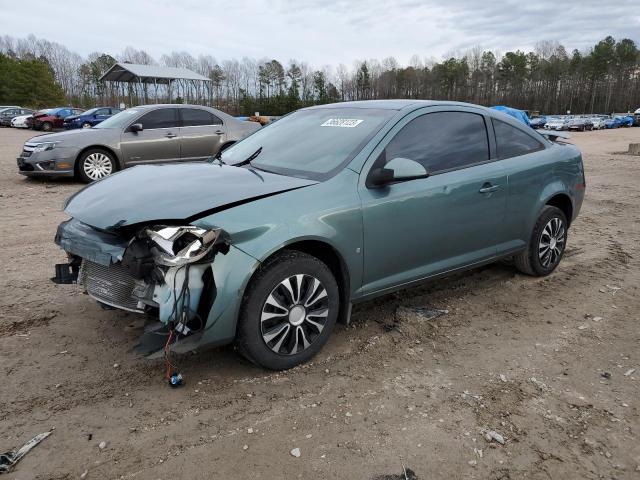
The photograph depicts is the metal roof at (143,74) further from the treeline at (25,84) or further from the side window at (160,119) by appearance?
the side window at (160,119)

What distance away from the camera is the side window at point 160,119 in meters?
9.98

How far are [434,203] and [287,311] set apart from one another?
4.64 ft

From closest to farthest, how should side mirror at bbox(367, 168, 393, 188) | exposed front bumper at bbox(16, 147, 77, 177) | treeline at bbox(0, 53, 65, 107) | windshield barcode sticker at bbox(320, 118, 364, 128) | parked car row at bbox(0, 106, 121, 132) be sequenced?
side mirror at bbox(367, 168, 393, 188) → windshield barcode sticker at bbox(320, 118, 364, 128) → exposed front bumper at bbox(16, 147, 77, 177) → parked car row at bbox(0, 106, 121, 132) → treeline at bbox(0, 53, 65, 107)

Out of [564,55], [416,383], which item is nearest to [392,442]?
[416,383]

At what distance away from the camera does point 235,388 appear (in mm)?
3062

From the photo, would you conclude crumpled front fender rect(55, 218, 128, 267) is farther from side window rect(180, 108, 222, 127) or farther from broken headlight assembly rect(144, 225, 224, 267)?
side window rect(180, 108, 222, 127)

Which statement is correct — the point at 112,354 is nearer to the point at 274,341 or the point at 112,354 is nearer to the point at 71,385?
the point at 71,385

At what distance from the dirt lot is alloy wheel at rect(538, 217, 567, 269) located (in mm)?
454

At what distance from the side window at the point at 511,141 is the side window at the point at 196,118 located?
732cm

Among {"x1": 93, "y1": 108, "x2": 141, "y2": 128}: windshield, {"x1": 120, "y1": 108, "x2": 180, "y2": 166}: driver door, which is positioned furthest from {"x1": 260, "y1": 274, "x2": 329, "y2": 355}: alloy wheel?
{"x1": 93, "y1": 108, "x2": 141, "y2": 128}: windshield

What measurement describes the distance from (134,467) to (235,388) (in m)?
0.78

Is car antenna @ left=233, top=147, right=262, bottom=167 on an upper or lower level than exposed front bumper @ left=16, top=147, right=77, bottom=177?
upper

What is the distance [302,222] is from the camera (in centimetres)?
310

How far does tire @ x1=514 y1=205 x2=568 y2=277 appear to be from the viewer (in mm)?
4809
